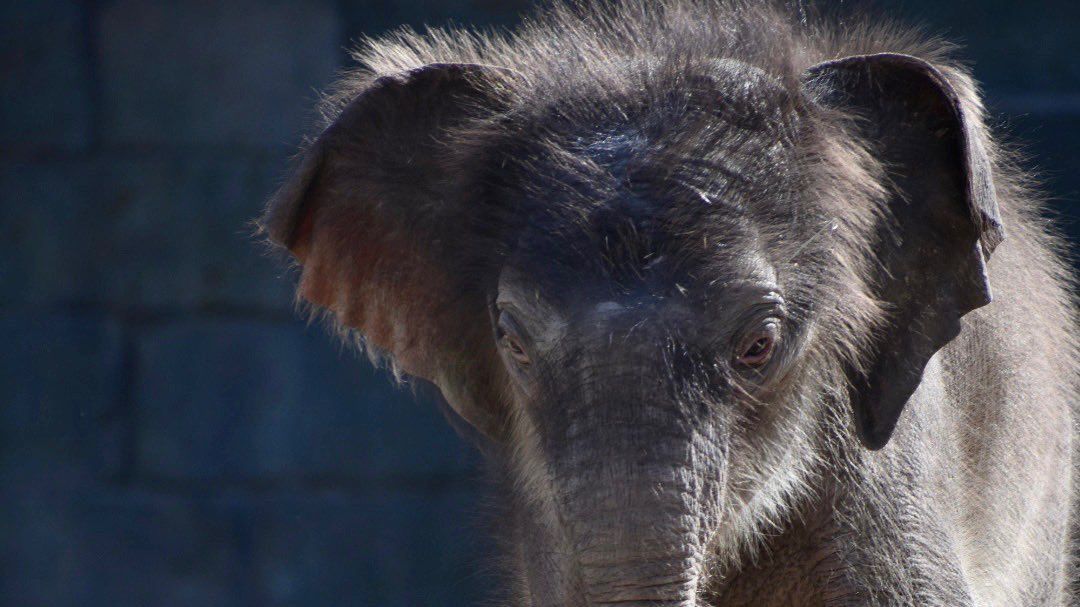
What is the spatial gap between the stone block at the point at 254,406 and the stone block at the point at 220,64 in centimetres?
64

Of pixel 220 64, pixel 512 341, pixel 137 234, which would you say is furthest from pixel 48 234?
pixel 512 341

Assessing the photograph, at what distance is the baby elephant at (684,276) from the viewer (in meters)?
2.05

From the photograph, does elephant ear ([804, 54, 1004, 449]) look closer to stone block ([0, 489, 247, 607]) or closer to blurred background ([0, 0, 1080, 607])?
blurred background ([0, 0, 1080, 607])

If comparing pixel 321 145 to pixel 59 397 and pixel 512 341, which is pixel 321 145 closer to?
pixel 512 341

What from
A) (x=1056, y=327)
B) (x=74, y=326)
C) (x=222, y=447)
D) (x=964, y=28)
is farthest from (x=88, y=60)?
(x=1056, y=327)

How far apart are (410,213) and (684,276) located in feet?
1.86

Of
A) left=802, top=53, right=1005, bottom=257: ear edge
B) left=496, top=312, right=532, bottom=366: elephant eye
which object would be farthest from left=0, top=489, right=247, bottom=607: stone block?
left=802, top=53, right=1005, bottom=257: ear edge

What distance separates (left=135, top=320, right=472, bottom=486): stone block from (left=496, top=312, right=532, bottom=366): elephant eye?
2.90 metres

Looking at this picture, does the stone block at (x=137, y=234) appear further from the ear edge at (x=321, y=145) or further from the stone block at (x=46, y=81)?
the ear edge at (x=321, y=145)

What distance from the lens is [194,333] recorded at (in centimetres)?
508

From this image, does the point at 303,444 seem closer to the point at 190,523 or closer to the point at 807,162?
the point at 190,523

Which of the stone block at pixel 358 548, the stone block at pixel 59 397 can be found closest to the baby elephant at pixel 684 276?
the stone block at pixel 358 548

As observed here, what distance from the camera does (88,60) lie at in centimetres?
498

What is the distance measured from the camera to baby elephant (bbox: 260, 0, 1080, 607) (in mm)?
2049
